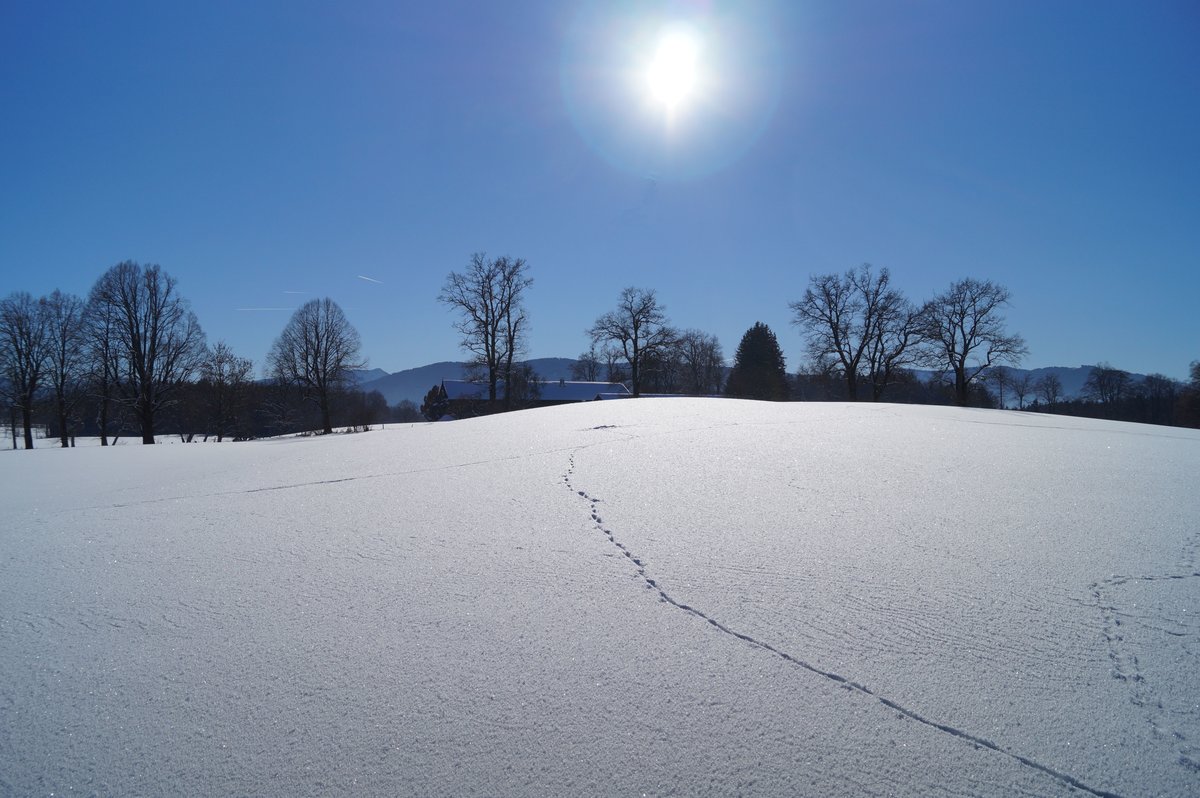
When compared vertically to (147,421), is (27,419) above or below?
above

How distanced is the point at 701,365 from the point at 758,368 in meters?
13.5

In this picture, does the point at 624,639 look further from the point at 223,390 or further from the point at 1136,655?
the point at 223,390

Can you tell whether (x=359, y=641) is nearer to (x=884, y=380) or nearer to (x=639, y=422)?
(x=639, y=422)

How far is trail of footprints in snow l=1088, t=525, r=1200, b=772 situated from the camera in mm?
1582

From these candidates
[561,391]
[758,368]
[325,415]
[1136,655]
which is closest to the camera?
[1136,655]

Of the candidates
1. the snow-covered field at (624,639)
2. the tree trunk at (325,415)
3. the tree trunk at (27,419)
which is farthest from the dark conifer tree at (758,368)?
the tree trunk at (27,419)

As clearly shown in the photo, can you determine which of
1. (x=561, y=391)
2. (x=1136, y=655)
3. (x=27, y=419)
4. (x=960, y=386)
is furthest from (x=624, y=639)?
(x=561, y=391)

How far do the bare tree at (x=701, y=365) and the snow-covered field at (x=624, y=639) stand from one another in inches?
2090

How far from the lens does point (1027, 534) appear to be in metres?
3.02

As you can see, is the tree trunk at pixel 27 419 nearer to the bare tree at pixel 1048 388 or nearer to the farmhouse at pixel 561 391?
the farmhouse at pixel 561 391

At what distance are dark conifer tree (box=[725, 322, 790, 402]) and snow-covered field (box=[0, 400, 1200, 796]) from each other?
42.9 metres

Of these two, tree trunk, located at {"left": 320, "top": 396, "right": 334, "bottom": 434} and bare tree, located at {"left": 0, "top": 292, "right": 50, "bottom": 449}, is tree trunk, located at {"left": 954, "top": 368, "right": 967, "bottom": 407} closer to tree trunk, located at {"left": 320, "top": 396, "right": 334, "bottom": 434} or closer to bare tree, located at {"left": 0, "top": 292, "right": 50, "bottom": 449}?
tree trunk, located at {"left": 320, "top": 396, "right": 334, "bottom": 434}

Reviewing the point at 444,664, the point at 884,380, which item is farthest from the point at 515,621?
the point at 884,380

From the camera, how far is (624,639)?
213 cm
